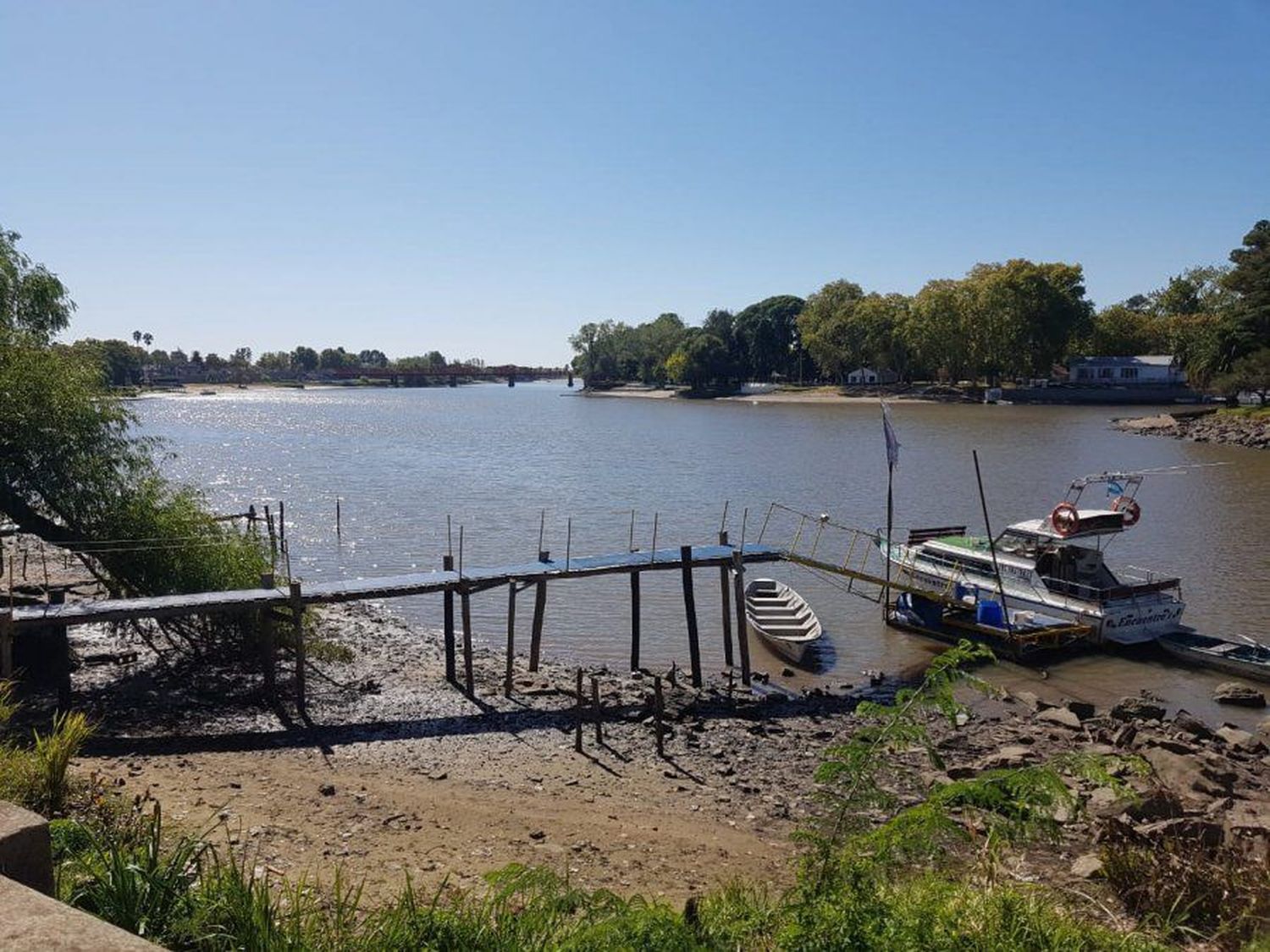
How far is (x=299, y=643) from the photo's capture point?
1812cm

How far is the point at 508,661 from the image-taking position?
66.0 feet

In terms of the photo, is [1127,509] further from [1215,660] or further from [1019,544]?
[1215,660]

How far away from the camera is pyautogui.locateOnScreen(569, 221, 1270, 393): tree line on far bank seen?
87.8 metres

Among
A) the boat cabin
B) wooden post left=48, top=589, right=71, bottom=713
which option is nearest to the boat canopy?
the boat cabin

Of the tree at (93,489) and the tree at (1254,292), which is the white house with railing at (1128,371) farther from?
the tree at (93,489)

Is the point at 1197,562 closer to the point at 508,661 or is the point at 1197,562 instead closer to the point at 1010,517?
the point at 1010,517

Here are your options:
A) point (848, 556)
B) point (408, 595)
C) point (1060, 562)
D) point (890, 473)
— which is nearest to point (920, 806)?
point (408, 595)

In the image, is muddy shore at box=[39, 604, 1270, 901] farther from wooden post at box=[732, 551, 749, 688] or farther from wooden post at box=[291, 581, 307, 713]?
wooden post at box=[732, 551, 749, 688]

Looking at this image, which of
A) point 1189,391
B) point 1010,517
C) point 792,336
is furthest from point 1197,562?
point 792,336

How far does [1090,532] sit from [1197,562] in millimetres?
A: 12770

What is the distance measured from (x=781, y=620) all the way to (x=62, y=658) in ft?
53.8

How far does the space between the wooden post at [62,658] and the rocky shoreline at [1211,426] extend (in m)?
79.7

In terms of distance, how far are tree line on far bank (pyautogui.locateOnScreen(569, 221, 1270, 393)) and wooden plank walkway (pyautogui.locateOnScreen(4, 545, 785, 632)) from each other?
7903 centimetres

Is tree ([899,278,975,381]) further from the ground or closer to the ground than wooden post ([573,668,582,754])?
further from the ground
